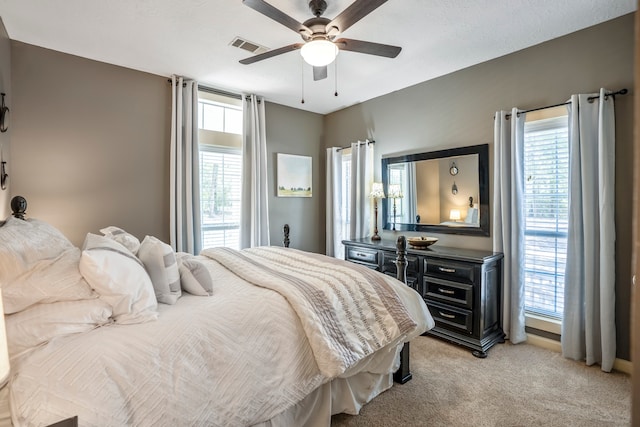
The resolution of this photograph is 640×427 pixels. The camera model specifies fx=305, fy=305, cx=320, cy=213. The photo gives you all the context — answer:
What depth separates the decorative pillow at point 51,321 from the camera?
3.64 ft

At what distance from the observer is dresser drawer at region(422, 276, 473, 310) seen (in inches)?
110

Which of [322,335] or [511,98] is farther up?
[511,98]

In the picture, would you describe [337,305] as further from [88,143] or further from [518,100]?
[88,143]

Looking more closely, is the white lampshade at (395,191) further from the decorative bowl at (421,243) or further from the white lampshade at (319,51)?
the white lampshade at (319,51)

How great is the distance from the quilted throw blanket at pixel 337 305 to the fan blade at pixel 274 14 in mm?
1636

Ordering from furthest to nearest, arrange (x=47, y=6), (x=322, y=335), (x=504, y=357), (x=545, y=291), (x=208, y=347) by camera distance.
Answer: (x=545, y=291) → (x=504, y=357) → (x=47, y=6) → (x=322, y=335) → (x=208, y=347)

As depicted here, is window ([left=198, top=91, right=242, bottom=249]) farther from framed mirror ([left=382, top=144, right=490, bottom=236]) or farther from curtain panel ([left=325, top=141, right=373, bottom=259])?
framed mirror ([left=382, top=144, right=490, bottom=236])

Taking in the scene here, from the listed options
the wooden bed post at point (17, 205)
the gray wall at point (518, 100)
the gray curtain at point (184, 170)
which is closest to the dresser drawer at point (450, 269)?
the gray wall at point (518, 100)

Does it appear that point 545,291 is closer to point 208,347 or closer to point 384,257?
point 384,257

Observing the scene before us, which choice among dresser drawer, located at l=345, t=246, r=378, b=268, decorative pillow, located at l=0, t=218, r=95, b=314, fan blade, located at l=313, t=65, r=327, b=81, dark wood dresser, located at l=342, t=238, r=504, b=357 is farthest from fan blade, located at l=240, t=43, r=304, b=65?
dresser drawer, located at l=345, t=246, r=378, b=268

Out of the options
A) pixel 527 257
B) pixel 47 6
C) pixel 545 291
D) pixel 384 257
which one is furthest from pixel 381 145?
pixel 47 6

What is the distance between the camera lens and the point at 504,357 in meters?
2.62

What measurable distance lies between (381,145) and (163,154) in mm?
2731

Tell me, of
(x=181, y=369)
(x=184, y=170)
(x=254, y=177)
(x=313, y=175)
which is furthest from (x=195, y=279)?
(x=313, y=175)
